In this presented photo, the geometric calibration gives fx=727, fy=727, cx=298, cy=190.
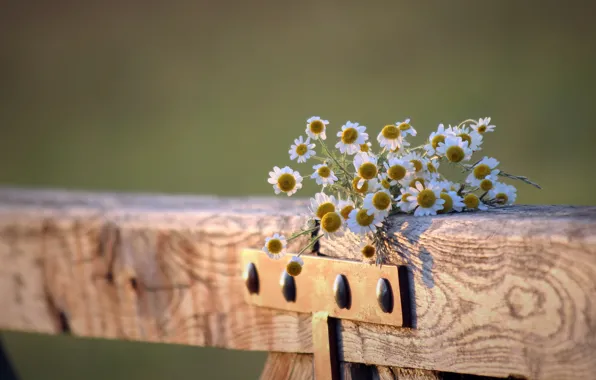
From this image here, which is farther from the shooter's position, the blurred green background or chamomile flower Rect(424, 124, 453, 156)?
the blurred green background

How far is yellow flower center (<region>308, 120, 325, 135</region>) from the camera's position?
911mm

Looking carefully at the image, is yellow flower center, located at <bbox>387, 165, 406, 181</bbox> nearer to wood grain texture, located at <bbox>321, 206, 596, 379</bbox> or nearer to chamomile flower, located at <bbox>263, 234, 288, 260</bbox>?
wood grain texture, located at <bbox>321, 206, 596, 379</bbox>

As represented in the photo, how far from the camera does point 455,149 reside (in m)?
0.87

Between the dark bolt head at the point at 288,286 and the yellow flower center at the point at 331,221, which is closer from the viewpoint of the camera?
the yellow flower center at the point at 331,221

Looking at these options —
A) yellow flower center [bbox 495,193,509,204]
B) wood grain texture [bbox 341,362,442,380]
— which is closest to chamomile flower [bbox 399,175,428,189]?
yellow flower center [bbox 495,193,509,204]

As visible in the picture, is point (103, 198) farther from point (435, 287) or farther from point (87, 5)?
point (87, 5)

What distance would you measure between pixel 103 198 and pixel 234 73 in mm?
3009

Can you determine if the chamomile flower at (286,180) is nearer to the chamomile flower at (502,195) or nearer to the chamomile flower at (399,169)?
the chamomile flower at (399,169)

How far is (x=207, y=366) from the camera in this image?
11.9 ft

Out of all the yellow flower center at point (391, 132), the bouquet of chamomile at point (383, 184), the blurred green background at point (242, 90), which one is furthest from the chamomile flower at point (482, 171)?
the blurred green background at point (242, 90)

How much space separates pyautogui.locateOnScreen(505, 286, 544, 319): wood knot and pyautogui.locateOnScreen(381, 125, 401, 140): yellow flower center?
0.24 meters

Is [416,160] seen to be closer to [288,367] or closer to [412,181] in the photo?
[412,181]

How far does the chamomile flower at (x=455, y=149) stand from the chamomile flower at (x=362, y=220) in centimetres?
12

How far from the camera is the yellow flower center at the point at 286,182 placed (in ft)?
2.94
